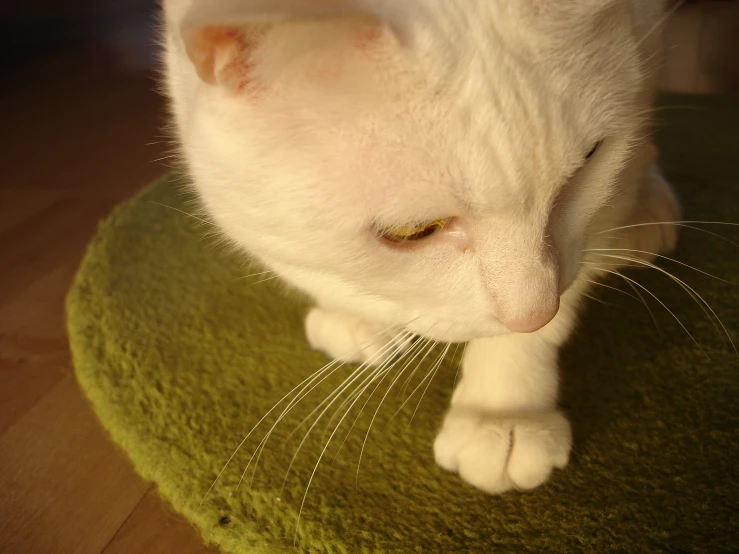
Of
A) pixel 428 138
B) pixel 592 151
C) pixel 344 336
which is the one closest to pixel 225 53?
pixel 428 138

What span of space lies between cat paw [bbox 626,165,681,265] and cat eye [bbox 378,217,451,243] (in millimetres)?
452

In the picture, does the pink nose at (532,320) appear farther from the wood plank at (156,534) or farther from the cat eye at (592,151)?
the wood plank at (156,534)

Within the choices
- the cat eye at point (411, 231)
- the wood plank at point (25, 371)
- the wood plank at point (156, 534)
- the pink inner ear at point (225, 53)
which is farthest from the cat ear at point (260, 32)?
the wood plank at point (25, 371)

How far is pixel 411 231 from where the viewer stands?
0.53 meters

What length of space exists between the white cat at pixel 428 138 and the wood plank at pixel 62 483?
402mm

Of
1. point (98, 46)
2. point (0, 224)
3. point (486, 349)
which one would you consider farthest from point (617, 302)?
point (98, 46)

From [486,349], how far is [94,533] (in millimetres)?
539

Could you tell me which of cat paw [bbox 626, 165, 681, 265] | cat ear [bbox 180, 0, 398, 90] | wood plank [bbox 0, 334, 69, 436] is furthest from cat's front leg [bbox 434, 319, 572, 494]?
wood plank [bbox 0, 334, 69, 436]

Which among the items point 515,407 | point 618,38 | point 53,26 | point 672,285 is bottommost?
point 672,285

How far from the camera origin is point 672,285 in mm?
940

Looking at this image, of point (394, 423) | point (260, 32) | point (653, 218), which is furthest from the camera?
point (653, 218)

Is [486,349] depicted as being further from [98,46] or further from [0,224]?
[98,46]

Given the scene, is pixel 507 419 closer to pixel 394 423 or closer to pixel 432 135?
pixel 394 423

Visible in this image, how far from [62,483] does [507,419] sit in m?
0.60
